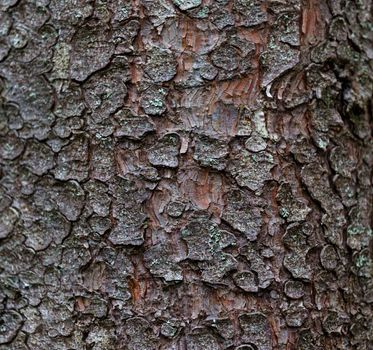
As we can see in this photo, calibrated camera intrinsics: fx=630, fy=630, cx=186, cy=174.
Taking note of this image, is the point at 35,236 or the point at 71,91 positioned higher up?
the point at 71,91

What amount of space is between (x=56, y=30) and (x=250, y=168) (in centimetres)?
44

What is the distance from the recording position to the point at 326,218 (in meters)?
1.19

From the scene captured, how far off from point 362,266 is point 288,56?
0.45 metres

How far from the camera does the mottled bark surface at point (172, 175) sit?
1116 millimetres

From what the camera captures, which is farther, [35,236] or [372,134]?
[372,134]

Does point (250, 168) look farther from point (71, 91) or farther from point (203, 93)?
point (71, 91)

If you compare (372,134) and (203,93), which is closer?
(203,93)

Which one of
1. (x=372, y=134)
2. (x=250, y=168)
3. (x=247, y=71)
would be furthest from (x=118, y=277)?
(x=372, y=134)

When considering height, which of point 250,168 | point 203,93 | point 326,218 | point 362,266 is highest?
point 203,93

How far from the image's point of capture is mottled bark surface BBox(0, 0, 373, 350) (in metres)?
1.12

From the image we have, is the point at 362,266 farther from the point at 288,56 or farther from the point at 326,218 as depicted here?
the point at 288,56

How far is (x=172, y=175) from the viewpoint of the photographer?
1.12 metres

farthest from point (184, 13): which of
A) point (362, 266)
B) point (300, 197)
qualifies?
point (362, 266)

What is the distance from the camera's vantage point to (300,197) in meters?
1.16
